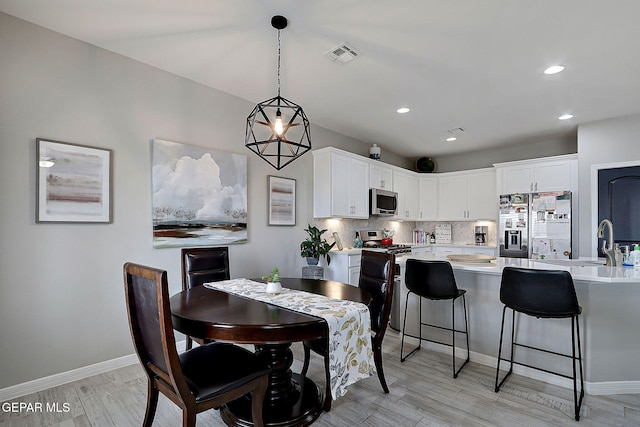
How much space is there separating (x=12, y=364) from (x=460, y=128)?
214 inches

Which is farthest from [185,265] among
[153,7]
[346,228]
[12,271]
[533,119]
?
[533,119]

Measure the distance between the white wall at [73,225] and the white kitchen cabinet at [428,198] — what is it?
14.9 feet

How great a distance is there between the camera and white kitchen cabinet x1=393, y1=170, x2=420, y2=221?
19.3ft

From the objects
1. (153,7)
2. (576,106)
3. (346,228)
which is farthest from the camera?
(346,228)

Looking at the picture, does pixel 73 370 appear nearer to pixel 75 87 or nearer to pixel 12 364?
pixel 12 364

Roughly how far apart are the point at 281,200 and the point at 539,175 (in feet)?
13.1

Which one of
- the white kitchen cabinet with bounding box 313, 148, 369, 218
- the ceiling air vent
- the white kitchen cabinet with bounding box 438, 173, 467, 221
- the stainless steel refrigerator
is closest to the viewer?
the ceiling air vent

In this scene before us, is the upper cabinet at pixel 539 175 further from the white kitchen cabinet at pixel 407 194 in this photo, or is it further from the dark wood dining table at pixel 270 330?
the dark wood dining table at pixel 270 330

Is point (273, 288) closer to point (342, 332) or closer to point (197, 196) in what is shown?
point (342, 332)

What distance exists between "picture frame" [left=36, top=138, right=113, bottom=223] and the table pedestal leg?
1.78 m

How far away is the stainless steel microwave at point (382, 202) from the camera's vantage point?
518 cm

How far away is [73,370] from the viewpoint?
255 centimetres

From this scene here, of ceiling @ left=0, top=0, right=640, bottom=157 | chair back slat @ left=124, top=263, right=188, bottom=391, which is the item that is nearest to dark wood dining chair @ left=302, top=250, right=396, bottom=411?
chair back slat @ left=124, top=263, right=188, bottom=391

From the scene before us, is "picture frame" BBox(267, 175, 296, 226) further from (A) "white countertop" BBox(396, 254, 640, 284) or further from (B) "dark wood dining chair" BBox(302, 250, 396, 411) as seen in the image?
(B) "dark wood dining chair" BBox(302, 250, 396, 411)
